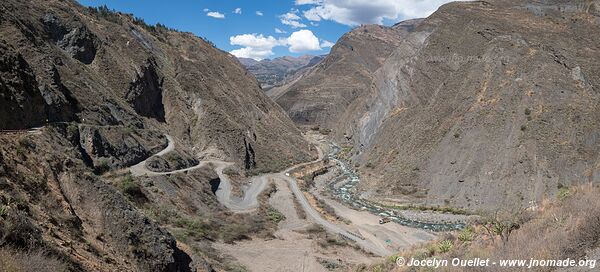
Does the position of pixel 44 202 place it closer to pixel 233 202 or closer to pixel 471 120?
pixel 233 202

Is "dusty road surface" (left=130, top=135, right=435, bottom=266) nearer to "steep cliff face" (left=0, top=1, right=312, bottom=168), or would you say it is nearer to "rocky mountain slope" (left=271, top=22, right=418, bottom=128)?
"steep cliff face" (left=0, top=1, right=312, bottom=168)

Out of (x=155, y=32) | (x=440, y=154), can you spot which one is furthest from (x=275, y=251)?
(x=155, y=32)

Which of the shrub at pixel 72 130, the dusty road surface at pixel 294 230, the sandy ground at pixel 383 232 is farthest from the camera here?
the sandy ground at pixel 383 232

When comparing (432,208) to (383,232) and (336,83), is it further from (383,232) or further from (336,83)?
(336,83)

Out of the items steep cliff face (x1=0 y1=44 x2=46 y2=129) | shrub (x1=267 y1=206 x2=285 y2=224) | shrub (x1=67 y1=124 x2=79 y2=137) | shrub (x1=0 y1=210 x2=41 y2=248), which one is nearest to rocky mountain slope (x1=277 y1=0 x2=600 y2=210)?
shrub (x1=267 y1=206 x2=285 y2=224)

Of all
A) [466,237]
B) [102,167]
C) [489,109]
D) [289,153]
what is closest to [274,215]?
[102,167]

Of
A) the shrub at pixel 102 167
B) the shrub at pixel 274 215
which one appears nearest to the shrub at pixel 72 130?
the shrub at pixel 102 167

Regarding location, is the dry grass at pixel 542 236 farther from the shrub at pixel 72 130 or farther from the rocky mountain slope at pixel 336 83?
the rocky mountain slope at pixel 336 83
